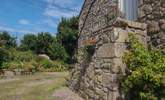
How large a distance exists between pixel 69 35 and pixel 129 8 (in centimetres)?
2303

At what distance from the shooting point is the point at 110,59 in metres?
6.78

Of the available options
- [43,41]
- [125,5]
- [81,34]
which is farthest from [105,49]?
[43,41]

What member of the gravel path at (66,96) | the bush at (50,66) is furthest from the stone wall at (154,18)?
the bush at (50,66)

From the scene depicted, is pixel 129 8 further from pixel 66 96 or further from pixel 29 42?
pixel 29 42

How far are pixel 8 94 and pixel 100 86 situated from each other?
467 centimetres

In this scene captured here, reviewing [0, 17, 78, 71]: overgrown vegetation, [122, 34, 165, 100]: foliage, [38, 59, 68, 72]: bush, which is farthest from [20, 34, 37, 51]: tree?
[122, 34, 165, 100]: foliage

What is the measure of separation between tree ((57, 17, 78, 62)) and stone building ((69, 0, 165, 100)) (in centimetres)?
2122

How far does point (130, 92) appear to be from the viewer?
6.30 meters

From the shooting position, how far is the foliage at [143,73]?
5.53 meters

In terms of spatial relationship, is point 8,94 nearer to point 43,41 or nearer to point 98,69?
point 98,69

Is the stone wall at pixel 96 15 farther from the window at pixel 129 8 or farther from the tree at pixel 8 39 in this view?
the tree at pixel 8 39

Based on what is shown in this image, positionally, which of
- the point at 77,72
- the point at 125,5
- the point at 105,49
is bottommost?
the point at 77,72

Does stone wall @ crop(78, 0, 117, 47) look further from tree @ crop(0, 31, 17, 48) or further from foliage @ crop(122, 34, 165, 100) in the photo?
tree @ crop(0, 31, 17, 48)

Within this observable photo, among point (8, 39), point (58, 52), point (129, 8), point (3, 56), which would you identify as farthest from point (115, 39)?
point (8, 39)
